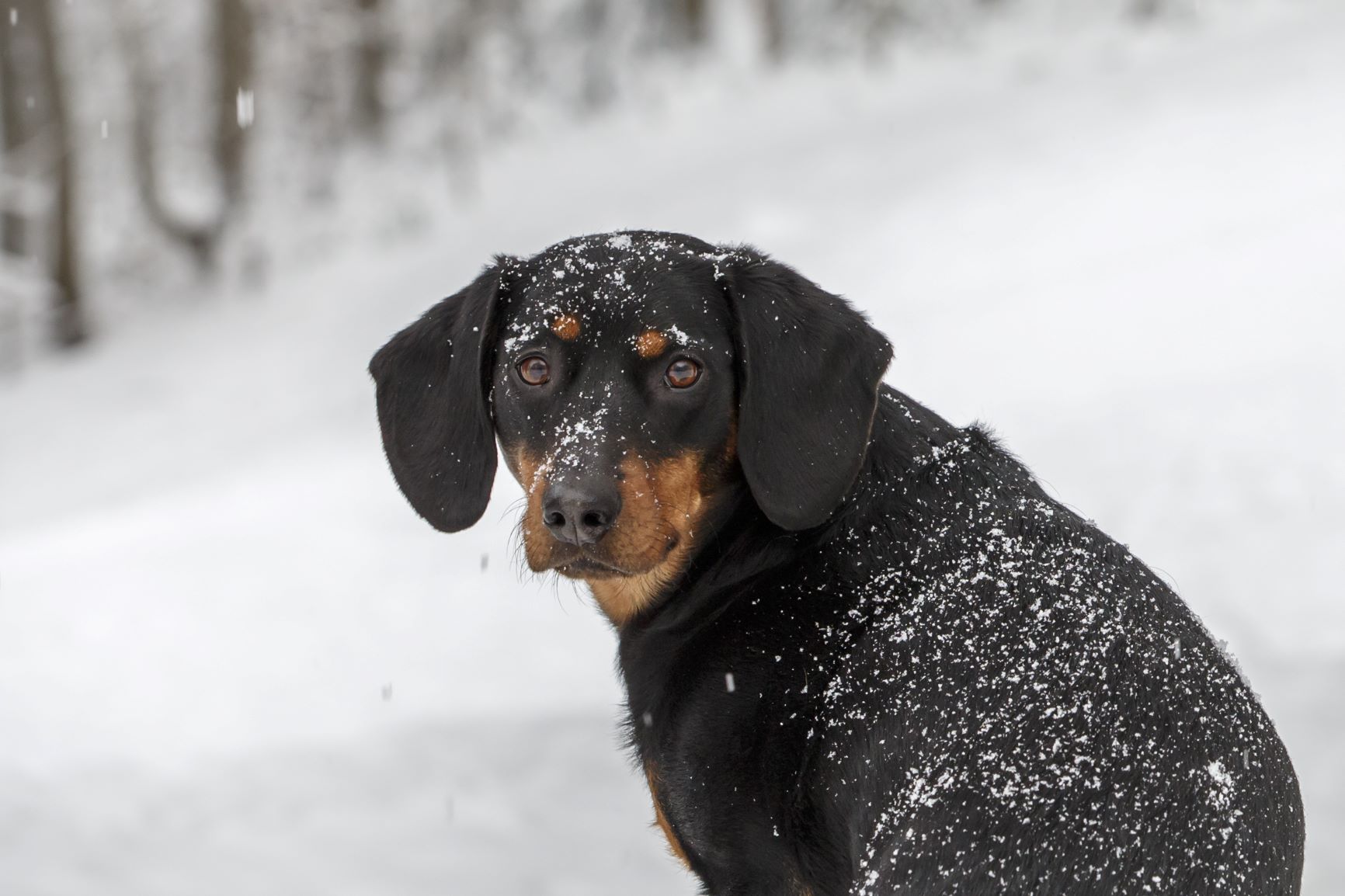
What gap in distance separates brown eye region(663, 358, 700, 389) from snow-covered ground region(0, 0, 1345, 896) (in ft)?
5.30

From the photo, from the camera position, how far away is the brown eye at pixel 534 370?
121 inches

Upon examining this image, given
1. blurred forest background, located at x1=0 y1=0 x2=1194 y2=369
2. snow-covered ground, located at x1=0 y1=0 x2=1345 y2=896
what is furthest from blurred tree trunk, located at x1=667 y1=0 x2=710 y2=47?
snow-covered ground, located at x1=0 y1=0 x2=1345 y2=896

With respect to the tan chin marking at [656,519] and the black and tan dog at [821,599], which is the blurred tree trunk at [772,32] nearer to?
the black and tan dog at [821,599]

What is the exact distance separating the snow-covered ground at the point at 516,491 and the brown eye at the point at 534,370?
1452 millimetres

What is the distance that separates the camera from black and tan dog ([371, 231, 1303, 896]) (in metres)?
2.46

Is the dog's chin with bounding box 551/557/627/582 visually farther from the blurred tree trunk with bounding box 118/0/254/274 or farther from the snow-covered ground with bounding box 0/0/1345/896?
the blurred tree trunk with bounding box 118/0/254/274

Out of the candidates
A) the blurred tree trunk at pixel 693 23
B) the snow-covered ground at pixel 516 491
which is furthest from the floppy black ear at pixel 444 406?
the blurred tree trunk at pixel 693 23

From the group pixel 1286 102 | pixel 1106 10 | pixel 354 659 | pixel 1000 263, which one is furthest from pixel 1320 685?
pixel 1106 10

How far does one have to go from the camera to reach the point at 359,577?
6203 millimetres

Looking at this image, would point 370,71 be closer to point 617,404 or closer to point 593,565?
point 617,404

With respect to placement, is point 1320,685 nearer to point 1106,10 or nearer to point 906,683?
point 906,683

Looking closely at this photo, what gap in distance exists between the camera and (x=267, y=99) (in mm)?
21438

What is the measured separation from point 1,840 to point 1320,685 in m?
4.48

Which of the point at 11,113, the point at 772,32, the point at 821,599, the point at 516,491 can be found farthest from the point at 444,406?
the point at 11,113
